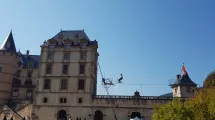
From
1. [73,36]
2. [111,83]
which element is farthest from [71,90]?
[73,36]

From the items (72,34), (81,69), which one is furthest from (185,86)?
(72,34)

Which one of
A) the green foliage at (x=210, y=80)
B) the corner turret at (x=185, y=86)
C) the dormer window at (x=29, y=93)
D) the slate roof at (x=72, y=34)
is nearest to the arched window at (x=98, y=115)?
the slate roof at (x=72, y=34)

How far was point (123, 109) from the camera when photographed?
142 ft

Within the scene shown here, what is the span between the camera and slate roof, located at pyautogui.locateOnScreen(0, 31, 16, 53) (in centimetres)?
5725

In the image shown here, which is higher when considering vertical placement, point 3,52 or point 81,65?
point 3,52

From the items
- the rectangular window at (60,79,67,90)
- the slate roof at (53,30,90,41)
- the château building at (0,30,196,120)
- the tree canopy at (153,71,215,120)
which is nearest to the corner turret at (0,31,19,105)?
the château building at (0,30,196,120)

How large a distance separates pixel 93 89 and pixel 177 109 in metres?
21.6

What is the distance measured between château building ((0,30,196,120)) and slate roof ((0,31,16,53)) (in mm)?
13152

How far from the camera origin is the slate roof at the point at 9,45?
188 feet

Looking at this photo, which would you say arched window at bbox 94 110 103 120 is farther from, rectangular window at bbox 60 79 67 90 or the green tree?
the green tree

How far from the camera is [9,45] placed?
58562mm

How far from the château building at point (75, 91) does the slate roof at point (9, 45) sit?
13152 millimetres

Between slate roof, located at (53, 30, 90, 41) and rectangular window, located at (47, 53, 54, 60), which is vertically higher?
slate roof, located at (53, 30, 90, 41)

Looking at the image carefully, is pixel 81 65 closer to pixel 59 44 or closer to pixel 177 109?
pixel 59 44
